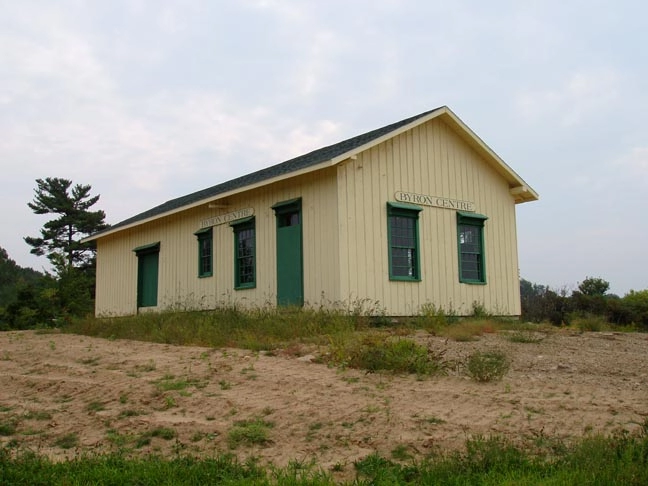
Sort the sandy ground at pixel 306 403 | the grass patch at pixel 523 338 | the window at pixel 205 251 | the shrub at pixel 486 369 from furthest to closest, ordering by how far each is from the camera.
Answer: the window at pixel 205 251, the grass patch at pixel 523 338, the shrub at pixel 486 369, the sandy ground at pixel 306 403

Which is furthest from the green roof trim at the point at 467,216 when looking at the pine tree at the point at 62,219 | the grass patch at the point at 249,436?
the pine tree at the point at 62,219

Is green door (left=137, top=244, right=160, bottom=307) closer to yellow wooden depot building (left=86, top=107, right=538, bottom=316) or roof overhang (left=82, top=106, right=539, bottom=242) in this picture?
yellow wooden depot building (left=86, top=107, right=538, bottom=316)

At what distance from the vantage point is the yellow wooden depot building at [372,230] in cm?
1442

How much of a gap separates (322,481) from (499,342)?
23.2ft

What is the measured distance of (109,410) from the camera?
24.4ft

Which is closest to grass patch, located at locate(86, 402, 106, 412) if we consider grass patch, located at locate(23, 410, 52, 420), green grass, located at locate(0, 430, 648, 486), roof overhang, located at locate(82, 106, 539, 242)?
grass patch, located at locate(23, 410, 52, 420)

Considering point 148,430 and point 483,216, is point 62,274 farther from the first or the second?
point 148,430

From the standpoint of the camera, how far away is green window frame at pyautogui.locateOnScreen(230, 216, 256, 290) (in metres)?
16.8

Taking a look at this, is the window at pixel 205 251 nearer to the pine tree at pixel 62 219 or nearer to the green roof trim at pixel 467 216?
the green roof trim at pixel 467 216

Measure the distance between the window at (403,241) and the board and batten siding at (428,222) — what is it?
0.15 meters

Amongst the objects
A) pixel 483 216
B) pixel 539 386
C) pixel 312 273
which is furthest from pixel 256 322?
pixel 483 216

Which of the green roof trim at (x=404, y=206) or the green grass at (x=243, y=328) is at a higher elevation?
the green roof trim at (x=404, y=206)

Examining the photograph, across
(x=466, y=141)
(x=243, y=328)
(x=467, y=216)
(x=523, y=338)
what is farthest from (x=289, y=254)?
(x=523, y=338)

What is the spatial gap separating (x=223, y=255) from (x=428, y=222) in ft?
18.0
